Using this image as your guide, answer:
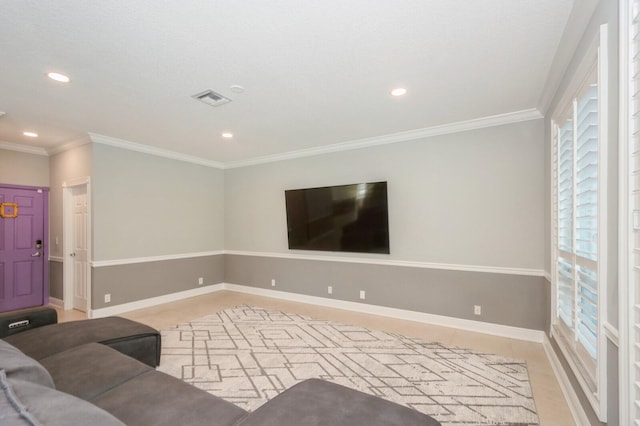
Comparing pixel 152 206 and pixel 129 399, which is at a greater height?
pixel 152 206

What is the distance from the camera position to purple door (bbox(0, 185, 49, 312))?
4.63 meters

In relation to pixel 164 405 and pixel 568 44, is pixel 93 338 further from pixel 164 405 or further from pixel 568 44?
pixel 568 44

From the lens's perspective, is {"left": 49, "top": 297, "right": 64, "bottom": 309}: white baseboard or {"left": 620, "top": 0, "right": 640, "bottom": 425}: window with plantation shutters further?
{"left": 49, "top": 297, "right": 64, "bottom": 309}: white baseboard

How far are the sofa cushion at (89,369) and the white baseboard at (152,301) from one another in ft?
8.86

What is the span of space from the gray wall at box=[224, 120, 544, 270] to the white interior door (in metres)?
3.64

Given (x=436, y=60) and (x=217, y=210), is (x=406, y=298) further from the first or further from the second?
(x=217, y=210)

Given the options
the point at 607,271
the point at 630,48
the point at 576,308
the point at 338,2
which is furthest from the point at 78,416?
the point at 576,308

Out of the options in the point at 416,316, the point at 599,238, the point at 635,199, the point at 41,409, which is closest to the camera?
the point at 41,409

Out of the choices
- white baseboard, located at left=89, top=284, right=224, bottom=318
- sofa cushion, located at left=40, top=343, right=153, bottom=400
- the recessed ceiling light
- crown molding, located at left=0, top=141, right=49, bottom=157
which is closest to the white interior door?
white baseboard, located at left=89, top=284, right=224, bottom=318

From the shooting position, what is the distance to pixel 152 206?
504cm

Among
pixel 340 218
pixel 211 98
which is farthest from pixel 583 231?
pixel 211 98

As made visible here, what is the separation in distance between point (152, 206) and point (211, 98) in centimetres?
284

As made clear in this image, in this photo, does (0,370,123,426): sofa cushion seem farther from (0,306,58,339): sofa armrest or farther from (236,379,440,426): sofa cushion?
(0,306,58,339): sofa armrest

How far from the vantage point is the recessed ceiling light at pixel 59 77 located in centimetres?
255
